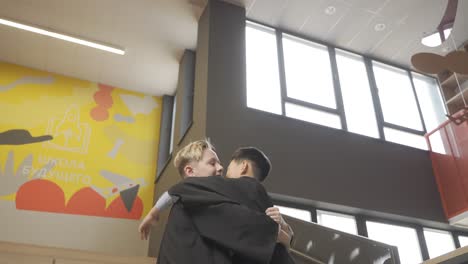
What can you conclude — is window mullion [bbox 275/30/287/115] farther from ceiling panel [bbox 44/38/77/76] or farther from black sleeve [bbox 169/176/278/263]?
black sleeve [bbox 169/176/278/263]

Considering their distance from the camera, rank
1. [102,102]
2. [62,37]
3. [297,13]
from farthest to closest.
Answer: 1. [102,102]
2. [62,37]
3. [297,13]

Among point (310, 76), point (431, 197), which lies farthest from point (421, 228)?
point (310, 76)

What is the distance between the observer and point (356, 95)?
662 centimetres

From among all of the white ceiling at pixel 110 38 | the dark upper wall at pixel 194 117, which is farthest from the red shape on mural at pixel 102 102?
the dark upper wall at pixel 194 117

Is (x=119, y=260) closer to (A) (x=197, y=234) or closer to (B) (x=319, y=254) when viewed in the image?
(B) (x=319, y=254)

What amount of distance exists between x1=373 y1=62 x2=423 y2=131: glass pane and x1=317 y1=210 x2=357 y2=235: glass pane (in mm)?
1940

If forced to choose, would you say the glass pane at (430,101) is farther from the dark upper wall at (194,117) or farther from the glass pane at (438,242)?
the dark upper wall at (194,117)

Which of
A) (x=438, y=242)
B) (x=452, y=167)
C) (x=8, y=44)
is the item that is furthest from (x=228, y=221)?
(x=8, y=44)

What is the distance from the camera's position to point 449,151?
245 inches

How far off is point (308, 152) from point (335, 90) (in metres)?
1.45


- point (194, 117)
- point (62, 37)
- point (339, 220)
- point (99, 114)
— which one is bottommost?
point (339, 220)

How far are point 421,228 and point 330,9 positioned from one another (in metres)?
3.34

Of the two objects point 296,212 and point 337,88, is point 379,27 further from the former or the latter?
point 296,212

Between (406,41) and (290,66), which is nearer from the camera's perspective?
(290,66)
